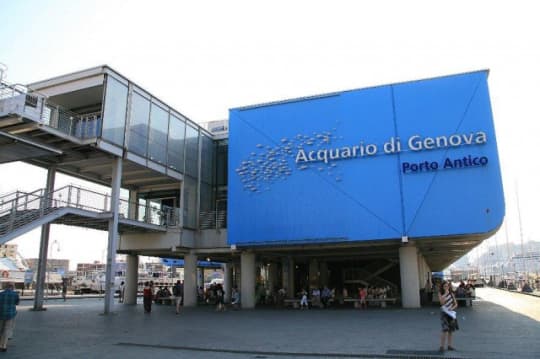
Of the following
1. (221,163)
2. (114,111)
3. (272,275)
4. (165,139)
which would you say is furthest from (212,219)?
(272,275)

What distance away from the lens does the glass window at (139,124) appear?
24.9 metres

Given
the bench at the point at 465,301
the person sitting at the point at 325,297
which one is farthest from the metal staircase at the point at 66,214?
the bench at the point at 465,301

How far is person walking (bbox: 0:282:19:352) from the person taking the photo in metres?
11.0

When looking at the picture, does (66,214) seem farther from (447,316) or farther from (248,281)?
(447,316)

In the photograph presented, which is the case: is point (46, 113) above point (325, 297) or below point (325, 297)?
above

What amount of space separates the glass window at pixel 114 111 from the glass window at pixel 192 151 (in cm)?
669

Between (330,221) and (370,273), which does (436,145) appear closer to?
(330,221)

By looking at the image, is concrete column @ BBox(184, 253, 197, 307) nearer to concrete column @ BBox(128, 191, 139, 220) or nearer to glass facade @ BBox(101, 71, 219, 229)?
glass facade @ BBox(101, 71, 219, 229)

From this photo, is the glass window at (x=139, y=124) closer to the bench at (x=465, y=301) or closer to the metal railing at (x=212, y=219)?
the metal railing at (x=212, y=219)

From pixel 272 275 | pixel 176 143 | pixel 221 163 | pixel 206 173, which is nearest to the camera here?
pixel 176 143

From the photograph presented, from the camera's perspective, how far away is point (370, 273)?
41.4 metres

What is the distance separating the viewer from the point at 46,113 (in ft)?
69.7

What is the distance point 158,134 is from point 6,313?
17287 millimetres

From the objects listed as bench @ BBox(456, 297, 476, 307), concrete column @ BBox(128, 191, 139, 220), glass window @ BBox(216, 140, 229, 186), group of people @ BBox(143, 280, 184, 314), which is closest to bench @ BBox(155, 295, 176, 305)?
group of people @ BBox(143, 280, 184, 314)
